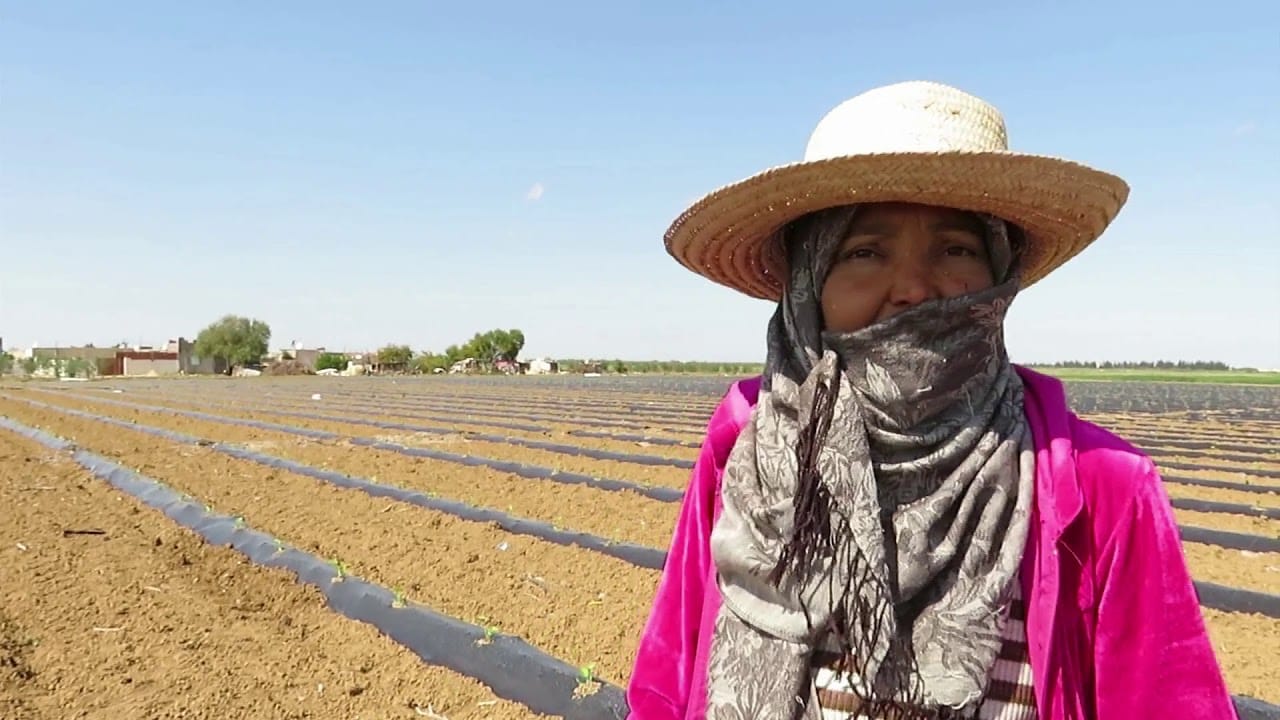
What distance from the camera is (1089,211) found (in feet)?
3.64

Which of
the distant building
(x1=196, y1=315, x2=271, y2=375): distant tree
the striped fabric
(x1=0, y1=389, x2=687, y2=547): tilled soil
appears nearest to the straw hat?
the striped fabric

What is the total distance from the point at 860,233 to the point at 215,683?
291 cm

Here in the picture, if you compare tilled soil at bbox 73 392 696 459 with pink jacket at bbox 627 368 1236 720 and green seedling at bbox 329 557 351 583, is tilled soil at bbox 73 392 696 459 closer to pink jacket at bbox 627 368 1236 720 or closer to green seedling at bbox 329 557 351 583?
green seedling at bbox 329 557 351 583

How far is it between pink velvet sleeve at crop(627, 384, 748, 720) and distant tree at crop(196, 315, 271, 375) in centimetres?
6270

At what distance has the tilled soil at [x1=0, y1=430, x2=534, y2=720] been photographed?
2.75 metres

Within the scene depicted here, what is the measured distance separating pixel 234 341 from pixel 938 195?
217 ft

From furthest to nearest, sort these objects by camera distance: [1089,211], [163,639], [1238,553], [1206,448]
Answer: [1206,448], [1238,553], [163,639], [1089,211]

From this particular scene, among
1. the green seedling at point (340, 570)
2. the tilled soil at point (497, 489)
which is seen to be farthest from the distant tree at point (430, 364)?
the green seedling at point (340, 570)

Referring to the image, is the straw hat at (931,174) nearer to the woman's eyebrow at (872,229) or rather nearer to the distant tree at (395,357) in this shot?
the woman's eyebrow at (872,229)

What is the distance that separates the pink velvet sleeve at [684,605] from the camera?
Result: 1161 mm

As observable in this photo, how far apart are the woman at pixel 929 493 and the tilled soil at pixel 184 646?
204cm

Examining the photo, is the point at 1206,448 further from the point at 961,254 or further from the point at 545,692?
the point at 961,254

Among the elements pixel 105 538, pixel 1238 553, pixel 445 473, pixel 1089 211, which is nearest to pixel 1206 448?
pixel 1238 553

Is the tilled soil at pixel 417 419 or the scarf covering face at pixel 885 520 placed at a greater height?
the scarf covering face at pixel 885 520
